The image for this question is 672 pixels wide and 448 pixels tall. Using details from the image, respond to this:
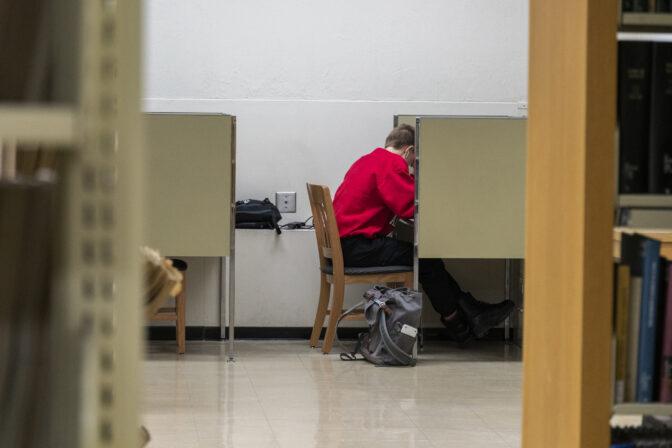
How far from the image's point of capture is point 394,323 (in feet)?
17.7

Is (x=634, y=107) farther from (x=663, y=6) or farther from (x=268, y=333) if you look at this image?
(x=268, y=333)

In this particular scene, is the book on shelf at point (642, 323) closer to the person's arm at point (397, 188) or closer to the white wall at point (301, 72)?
the person's arm at point (397, 188)

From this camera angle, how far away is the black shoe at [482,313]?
5891mm

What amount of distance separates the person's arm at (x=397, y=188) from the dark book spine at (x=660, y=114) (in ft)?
12.0

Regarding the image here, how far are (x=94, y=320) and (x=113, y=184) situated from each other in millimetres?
135

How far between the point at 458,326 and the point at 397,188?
88 centimetres

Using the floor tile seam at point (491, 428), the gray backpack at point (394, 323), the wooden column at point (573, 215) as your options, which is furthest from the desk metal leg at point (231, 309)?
the wooden column at point (573, 215)

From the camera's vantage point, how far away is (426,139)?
5551 mm

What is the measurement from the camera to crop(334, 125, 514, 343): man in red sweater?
571 cm

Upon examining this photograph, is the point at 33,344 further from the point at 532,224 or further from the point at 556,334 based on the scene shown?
the point at 532,224

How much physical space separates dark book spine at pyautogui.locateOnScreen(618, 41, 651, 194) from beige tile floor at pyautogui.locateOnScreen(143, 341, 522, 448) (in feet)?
6.23

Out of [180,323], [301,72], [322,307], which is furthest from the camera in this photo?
[301,72]

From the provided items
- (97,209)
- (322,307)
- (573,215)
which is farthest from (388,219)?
(97,209)

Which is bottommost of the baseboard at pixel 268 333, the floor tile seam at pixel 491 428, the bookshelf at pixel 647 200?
the floor tile seam at pixel 491 428
